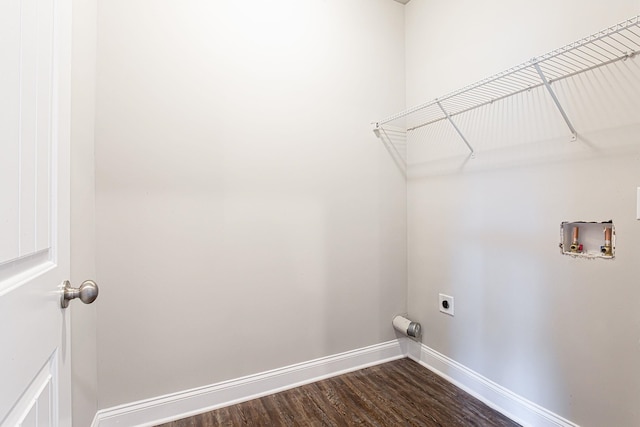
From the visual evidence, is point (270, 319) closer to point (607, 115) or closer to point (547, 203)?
point (547, 203)

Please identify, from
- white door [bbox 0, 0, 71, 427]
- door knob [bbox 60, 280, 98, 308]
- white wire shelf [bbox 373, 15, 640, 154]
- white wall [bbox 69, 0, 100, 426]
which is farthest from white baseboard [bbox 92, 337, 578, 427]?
white wire shelf [bbox 373, 15, 640, 154]

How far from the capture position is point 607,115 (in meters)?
1.19

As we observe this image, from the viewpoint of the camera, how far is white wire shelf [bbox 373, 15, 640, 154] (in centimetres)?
110

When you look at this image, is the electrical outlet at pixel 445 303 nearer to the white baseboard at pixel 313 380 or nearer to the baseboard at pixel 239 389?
the white baseboard at pixel 313 380

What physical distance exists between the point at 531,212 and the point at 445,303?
0.76m

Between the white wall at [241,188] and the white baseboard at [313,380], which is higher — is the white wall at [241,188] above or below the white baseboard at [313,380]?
above

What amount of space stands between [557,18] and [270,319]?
2.04m

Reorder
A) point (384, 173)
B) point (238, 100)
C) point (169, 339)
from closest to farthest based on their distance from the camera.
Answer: point (169, 339)
point (238, 100)
point (384, 173)

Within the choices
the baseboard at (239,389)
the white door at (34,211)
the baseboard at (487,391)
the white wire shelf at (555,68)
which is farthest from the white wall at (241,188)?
the white door at (34,211)

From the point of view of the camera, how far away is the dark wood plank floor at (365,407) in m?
1.49

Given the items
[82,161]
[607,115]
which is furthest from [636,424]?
[82,161]

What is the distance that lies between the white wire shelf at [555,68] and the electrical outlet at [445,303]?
92 centimetres

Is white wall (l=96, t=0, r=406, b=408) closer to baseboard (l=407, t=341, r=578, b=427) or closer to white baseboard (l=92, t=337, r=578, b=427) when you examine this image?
white baseboard (l=92, t=337, r=578, b=427)

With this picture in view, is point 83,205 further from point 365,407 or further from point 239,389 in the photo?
point 365,407
